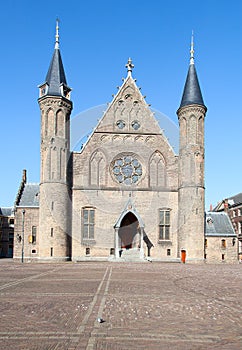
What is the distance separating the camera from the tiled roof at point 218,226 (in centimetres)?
4538

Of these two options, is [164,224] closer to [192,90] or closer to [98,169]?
[98,169]

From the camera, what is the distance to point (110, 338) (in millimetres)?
7902

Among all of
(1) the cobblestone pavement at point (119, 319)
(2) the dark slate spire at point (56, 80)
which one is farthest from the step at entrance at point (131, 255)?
(1) the cobblestone pavement at point (119, 319)

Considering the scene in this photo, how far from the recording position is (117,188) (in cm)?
4281

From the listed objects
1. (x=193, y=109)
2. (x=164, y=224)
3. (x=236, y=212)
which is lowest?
(x=164, y=224)

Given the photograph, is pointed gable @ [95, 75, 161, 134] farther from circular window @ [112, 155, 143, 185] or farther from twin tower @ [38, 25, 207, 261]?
circular window @ [112, 155, 143, 185]

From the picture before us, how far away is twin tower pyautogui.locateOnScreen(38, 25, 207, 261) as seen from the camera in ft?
134

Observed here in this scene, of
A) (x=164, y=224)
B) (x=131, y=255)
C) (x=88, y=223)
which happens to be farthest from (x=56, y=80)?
(x=131, y=255)

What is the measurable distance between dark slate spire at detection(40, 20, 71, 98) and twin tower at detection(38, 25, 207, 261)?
11 cm

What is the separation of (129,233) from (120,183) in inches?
210

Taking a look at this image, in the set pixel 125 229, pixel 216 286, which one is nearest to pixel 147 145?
pixel 125 229

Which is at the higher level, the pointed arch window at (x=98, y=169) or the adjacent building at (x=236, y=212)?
the pointed arch window at (x=98, y=169)

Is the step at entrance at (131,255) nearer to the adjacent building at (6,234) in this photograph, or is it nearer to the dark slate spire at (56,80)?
the dark slate spire at (56,80)

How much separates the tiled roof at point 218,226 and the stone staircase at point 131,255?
8.79 m
